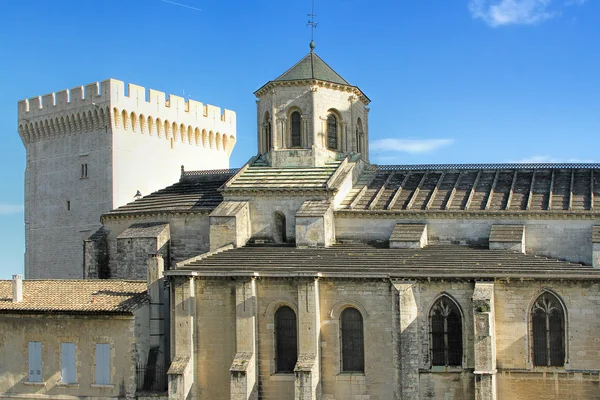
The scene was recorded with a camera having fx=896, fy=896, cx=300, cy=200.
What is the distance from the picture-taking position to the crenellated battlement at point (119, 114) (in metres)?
59.5

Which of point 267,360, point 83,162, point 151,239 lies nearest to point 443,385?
point 267,360

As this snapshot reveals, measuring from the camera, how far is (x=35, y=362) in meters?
39.6

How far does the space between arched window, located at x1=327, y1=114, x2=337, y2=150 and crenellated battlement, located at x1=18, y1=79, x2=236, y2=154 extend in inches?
698

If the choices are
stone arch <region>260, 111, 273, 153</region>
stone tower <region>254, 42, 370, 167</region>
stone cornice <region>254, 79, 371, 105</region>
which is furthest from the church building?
stone cornice <region>254, 79, 371, 105</region>

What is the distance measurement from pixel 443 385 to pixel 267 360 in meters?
7.37

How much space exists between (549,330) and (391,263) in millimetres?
6855

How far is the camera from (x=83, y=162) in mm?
60250

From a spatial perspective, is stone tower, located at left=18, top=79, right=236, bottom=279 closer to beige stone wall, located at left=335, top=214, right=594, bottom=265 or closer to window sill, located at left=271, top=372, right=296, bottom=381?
beige stone wall, located at left=335, top=214, right=594, bottom=265

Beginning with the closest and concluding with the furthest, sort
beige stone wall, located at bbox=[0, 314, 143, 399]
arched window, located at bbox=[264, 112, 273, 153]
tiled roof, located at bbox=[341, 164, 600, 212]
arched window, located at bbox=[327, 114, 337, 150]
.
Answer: beige stone wall, located at bbox=[0, 314, 143, 399]
tiled roof, located at bbox=[341, 164, 600, 212]
arched window, located at bbox=[327, 114, 337, 150]
arched window, located at bbox=[264, 112, 273, 153]

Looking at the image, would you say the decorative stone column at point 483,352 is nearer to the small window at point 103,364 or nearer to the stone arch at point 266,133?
the small window at point 103,364

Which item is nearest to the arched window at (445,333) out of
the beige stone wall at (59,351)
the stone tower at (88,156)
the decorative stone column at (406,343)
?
the decorative stone column at (406,343)

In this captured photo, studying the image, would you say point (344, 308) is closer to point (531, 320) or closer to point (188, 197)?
point (531, 320)

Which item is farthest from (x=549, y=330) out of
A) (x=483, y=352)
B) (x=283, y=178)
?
(x=283, y=178)

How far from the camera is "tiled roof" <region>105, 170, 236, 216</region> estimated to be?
1845 inches
